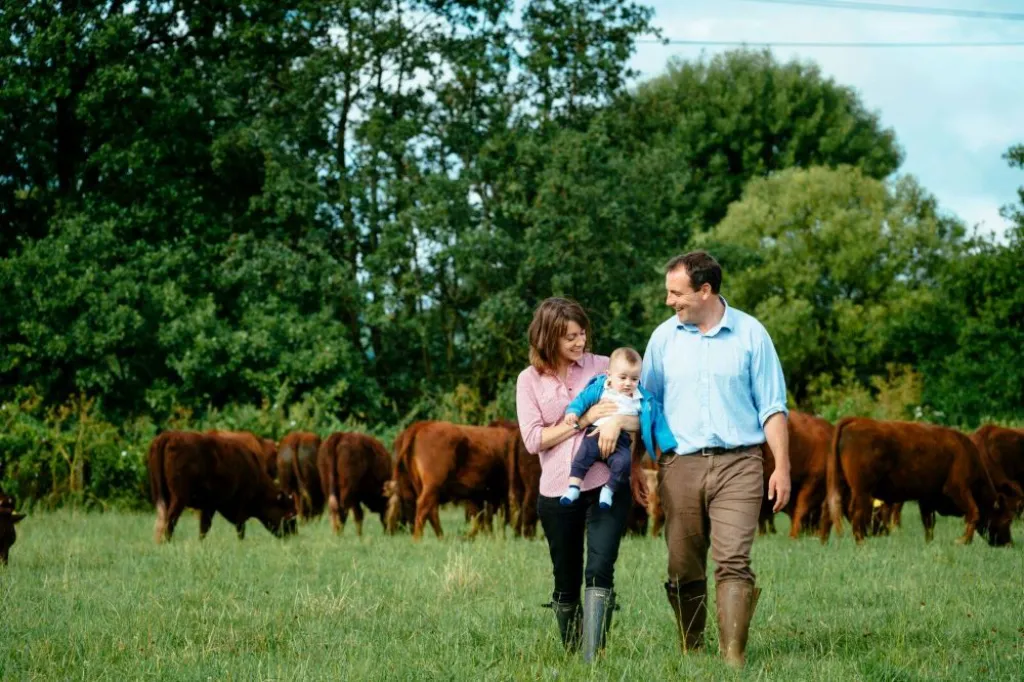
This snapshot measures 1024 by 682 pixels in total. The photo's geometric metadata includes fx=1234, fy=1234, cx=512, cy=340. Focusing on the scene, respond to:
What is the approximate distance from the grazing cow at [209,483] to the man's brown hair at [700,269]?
28.1 ft

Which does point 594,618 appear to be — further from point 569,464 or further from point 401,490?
point 401,490

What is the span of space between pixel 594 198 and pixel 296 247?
7.25 metres

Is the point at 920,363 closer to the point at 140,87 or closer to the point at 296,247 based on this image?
the point at 296,247

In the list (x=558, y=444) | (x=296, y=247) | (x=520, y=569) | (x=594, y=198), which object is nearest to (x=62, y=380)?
(x=296, y=247)

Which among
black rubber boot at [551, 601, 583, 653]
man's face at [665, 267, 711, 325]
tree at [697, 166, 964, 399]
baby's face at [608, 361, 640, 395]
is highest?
tree at [697, 166, 964, 399]

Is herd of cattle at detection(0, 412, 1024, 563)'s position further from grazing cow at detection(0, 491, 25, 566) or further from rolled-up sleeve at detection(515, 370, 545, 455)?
rolled-up sleeve at detection(515, 370, 545, 455)

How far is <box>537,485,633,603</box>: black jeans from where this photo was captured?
6113mm

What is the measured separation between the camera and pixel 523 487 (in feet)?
48.8

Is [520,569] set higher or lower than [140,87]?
lower

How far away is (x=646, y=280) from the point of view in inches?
1120

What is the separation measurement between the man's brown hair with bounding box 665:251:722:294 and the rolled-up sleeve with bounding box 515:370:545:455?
959mm

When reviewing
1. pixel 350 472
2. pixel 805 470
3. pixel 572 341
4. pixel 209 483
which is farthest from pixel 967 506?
pixel 572 341

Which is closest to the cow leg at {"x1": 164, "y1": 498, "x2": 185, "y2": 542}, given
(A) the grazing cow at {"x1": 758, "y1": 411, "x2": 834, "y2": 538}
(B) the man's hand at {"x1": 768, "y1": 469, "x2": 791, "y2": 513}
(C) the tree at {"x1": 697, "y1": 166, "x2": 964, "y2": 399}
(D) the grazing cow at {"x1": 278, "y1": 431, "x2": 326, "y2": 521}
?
(D) the grazing cow at {"x1": 278, "y1": 431, "x2": 326, "y2": 521}

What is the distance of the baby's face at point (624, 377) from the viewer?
609 cm
